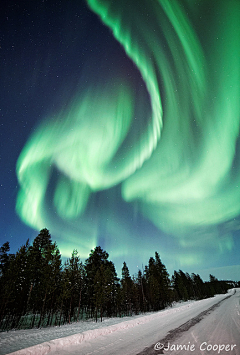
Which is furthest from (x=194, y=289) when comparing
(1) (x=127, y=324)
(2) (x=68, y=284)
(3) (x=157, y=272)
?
(1) (x=127, y=324)

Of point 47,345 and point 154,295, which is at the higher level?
point 154,295

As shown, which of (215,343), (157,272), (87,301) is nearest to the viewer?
(215,343)

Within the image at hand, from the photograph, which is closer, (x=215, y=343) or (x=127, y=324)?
(x=215, y=343)

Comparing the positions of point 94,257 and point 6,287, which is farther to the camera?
point 94,257

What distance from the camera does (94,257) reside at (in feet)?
139

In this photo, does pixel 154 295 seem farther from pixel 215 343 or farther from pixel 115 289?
pixel 215 343

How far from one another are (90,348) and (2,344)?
7.52 metres

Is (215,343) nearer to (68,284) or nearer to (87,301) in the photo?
(68,284)

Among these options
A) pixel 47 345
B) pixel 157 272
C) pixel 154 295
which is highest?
pixel 157 272

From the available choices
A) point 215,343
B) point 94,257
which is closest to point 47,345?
point 215,343

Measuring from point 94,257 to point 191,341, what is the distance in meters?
38.8

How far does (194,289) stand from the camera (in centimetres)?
10038

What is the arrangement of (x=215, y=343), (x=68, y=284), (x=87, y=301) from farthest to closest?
(x=87, y=301)
(x=68, y=284)
(x=215, y=343)

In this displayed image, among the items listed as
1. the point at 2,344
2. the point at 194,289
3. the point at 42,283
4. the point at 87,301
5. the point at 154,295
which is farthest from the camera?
the point at 194,289
